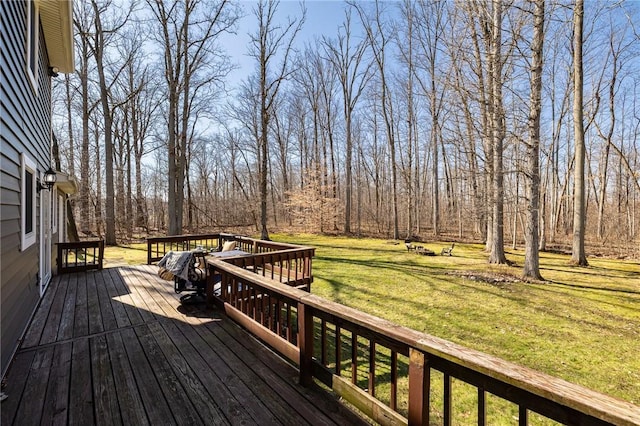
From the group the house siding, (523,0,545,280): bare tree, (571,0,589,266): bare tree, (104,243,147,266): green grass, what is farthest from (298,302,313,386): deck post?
(571,0,589,266): bare tree

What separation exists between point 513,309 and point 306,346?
495 cm

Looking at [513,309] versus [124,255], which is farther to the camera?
[124,255]

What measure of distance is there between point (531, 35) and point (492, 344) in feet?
25.5

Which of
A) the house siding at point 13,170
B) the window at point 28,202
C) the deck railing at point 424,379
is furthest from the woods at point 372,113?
the house siding at point 13,170

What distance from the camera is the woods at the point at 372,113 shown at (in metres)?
9.01

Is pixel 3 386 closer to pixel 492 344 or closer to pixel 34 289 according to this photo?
pixel 34 289

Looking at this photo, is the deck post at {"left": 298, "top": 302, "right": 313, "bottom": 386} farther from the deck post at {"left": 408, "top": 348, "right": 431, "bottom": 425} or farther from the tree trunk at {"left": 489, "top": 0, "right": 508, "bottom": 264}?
the tree trunk at {"left": 489, "top": 0, "right": 508, "bottom": 264}

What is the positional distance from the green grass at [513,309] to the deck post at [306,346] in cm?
147

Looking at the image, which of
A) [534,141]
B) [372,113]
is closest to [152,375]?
[534,141]

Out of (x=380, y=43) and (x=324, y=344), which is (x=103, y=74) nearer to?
(x=324, y=344)

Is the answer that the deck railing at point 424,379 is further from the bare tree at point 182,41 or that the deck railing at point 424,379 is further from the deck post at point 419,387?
the bare tree at point 182,41

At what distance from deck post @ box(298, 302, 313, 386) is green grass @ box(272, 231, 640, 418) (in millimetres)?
2858

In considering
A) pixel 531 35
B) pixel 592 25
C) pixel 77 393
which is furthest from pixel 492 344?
pixel 592 25

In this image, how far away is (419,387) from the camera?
1638mm
